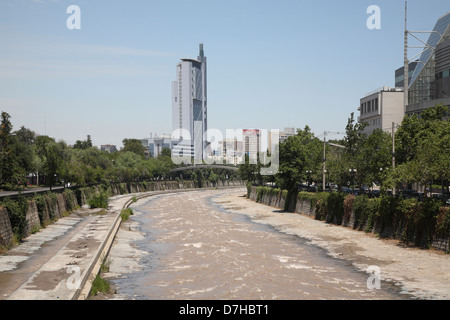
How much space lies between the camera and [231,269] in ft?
105

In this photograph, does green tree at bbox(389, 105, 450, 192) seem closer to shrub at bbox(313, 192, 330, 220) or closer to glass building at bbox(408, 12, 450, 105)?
shrub at bbox(313, 192, 330, 220)

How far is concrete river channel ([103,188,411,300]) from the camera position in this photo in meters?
25.7

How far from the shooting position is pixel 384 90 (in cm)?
10994

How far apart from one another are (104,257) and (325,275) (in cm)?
1513

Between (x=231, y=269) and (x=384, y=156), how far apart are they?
23.5 meters

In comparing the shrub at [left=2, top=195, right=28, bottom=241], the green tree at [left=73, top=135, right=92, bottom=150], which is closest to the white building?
the shrub at [left=2, top=195, right=28, bottom=241]

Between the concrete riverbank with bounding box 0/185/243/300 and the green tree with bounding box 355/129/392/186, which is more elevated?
the green tree with bounding box 355/129/392/186

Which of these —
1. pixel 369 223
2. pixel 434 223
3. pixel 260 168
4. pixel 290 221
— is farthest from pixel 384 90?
pixel 434 223

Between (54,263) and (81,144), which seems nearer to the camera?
(54,263)

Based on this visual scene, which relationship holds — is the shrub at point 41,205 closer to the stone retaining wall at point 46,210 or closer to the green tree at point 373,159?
the stone retaining wall at point 46,210

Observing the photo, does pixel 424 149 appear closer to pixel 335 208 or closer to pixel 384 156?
pixel 384 156

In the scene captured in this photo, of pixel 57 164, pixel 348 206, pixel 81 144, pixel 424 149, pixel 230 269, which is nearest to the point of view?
pixel 230 269

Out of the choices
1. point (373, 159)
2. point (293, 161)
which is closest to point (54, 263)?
point (373, 159)

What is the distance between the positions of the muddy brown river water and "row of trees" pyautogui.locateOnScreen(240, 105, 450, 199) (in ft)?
Result: 30.7
